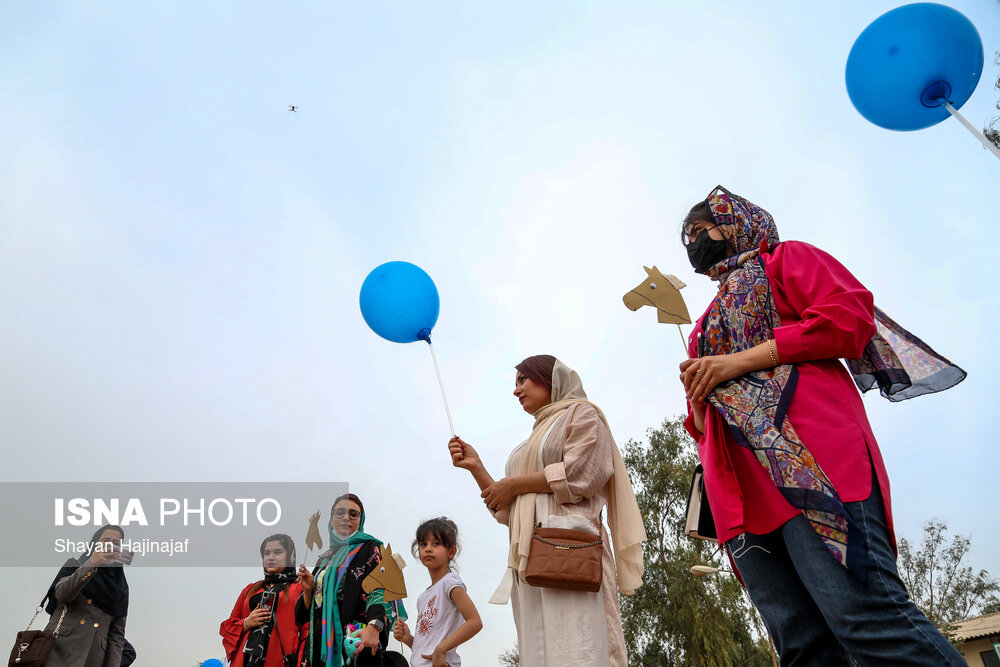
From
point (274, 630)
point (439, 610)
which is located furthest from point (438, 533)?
point (274, 630)

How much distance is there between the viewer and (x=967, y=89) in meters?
2.79

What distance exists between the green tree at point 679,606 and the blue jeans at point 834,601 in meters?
14.8

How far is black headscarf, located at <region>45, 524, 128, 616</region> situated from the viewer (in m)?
5.13

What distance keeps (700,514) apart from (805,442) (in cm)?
50

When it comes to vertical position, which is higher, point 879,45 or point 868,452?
point 879,45

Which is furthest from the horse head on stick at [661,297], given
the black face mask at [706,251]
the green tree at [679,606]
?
the green tree at [679,606]

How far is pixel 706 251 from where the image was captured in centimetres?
221

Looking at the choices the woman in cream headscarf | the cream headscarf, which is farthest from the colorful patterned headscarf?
the cream headscarf

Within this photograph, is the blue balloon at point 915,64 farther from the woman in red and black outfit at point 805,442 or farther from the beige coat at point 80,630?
the beige coat at point 80,630

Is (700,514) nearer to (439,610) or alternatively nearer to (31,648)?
(439,610)

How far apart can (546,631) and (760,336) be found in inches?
56.6

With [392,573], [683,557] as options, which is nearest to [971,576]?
[683,557]

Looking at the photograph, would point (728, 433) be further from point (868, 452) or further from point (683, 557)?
point (683, 557)

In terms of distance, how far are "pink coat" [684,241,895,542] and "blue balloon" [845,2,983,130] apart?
1485mm
